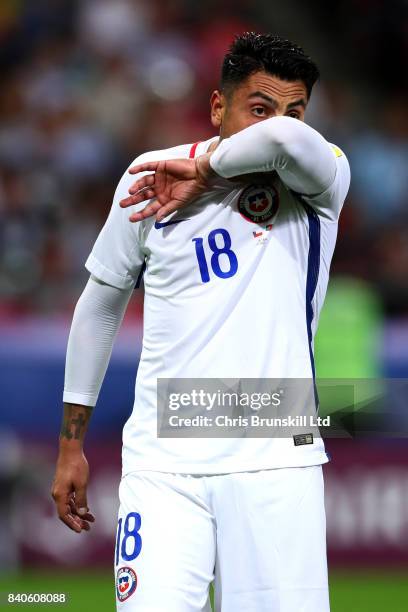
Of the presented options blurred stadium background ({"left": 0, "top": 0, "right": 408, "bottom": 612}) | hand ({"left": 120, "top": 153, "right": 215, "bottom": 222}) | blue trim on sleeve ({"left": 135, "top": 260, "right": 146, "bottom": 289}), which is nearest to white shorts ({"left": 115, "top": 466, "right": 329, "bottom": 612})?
blue trim on sleeve ({"left": 135, "top": 260, "right": 146, "bottom": 289})

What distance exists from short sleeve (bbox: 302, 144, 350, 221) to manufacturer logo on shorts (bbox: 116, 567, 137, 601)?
1.15 meters

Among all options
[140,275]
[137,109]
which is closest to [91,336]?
[140,275]

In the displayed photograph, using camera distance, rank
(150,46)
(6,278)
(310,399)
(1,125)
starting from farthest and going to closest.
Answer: (150,46), (1,125), (6,278), (310,399)

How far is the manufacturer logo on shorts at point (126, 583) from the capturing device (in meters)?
3.26

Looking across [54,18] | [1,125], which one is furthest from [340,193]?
[54,18]

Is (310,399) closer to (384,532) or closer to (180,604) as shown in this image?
(180,604)

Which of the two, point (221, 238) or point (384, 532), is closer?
point (221, 238)

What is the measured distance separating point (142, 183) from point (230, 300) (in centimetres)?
44

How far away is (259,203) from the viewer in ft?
11.3

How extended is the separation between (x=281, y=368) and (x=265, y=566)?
54 cm

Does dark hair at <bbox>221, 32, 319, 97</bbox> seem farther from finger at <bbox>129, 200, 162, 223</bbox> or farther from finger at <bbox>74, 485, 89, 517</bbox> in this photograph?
finger at <bbox>74, 485, 89, 517</bbox>

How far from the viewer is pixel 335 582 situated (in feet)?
23.0

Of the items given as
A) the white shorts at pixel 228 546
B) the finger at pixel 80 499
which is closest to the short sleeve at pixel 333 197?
the white shorts at pixel 228 546

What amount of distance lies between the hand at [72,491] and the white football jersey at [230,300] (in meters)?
0.23
